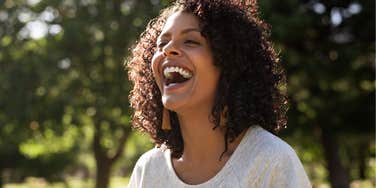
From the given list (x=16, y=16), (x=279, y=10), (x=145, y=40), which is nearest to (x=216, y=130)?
(x=145, y=40)

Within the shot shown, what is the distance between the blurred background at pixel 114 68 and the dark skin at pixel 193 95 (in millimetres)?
12395

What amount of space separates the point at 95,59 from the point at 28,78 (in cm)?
175

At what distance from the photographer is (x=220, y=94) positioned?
81.9 inches

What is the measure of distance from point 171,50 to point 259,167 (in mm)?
472

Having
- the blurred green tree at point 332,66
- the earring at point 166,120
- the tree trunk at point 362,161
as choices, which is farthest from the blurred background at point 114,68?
the earring at point 166,120

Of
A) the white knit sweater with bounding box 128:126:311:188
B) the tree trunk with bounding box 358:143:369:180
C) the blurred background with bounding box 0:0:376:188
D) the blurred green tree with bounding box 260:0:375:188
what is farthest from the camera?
the tree trunk with bounding box 358:143:369:180

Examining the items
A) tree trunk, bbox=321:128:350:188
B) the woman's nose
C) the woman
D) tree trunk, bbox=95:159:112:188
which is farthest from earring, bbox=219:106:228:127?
tree trunk, bbox=95:159:112:188

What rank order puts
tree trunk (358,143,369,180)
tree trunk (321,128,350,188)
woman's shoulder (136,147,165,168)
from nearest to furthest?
woman's shoulder (136,147,165,168) < tree trunk (321,128,350,188) < tree trunk (358,143,369,180)

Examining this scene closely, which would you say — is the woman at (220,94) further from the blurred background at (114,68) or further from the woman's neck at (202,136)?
the blurred background at (114,68)

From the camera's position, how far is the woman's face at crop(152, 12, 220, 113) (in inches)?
80.2

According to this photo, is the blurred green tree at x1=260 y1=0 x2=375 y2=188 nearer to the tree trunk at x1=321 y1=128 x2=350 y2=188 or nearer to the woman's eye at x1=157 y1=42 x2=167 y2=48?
the tree trunk at x1=321 y1=128 x2=350 y2=188

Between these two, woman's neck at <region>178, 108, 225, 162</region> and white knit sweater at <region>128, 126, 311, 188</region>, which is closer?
white knit sweater at <region>128, 126, 311, 188</region>

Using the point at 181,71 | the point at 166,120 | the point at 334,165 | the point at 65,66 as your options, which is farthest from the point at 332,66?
the point at 181,71

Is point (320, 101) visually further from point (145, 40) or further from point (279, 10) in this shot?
point (145, 40)
